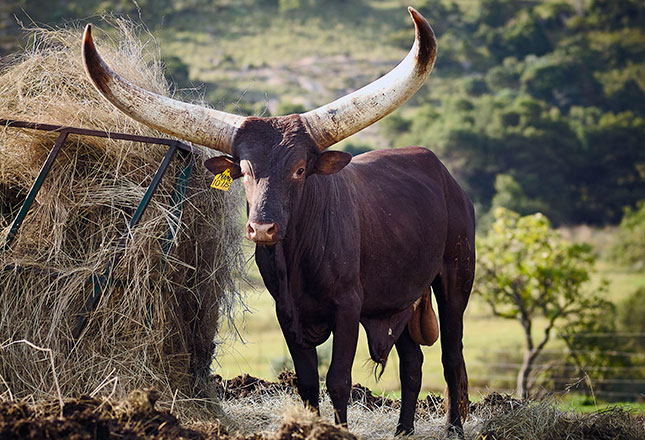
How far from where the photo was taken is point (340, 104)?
5133mm

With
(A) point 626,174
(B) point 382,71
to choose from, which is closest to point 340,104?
(A) point 626,174

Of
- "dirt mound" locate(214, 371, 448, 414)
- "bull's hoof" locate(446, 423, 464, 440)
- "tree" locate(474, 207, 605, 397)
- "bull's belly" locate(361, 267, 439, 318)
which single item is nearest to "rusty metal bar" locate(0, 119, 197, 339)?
"bull's belly" locate(361, 267, 439, 318)

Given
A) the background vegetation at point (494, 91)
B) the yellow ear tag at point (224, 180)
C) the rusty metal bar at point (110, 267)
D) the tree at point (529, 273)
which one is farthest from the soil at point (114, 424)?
the background vegetation at point (494, 91)

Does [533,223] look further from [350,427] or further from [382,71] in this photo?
[382,71]

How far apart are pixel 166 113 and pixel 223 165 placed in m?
0.51

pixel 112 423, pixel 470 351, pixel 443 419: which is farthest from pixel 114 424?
pixel 470 351

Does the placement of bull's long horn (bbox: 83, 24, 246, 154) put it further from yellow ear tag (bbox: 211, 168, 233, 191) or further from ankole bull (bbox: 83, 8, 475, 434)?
yellow ear tag (bbox: 211, 168, 233, 191)

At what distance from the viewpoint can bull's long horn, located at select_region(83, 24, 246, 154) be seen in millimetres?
5184

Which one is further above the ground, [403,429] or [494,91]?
[494,91]

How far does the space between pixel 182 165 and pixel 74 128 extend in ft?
2.50

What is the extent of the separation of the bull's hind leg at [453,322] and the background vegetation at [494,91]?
38.4 ft

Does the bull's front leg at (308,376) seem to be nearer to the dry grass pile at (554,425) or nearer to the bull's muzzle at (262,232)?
the dry grass pile at (554,425)

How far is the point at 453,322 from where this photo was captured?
6.64m

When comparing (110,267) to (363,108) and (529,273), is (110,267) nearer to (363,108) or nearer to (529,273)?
(363,108)
